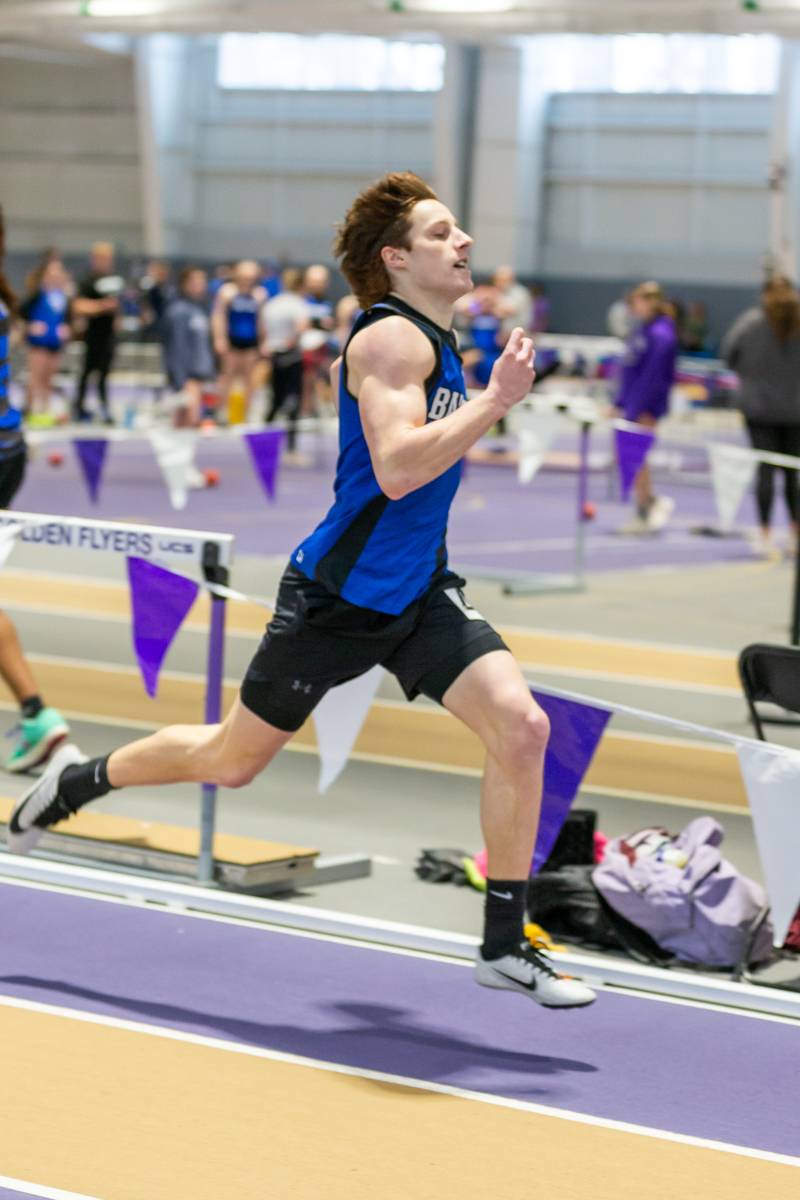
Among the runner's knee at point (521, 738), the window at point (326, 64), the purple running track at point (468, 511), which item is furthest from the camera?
the window at point (326, 64)

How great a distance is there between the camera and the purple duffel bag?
564cm

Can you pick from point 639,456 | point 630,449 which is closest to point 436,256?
point 630,449

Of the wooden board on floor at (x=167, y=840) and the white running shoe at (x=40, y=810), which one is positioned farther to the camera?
the wooden board on floor at (x=167, y=840)

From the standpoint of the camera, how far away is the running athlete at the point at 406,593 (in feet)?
15.9

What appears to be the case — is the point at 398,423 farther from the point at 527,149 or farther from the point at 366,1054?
the point at 527,149

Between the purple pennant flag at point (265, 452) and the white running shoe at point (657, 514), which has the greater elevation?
the purple pennant flag at point (265, 452)

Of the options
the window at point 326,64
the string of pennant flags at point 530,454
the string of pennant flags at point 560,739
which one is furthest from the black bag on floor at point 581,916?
the window at point 326,64

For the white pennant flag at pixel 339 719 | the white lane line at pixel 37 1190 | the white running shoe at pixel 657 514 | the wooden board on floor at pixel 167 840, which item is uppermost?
the white pennant flag at pixel 339 719

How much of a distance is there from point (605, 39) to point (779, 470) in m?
21.2

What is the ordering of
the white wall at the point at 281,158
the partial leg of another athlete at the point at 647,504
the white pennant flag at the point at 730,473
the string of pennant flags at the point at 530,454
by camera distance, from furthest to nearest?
the white wall at the point at 281,158
the partial leg of another athlete at the point at 647,504
the white pennant flag at the point at 730,473
the string of pennant flags at the point at 530,454

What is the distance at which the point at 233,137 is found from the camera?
4144 cm

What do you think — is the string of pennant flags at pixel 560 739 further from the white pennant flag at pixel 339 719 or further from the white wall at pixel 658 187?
the white wall at pixel 658 187

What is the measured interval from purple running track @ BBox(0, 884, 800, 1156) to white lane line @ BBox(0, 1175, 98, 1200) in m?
0.96

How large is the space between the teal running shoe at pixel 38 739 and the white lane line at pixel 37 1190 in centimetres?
350
